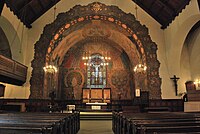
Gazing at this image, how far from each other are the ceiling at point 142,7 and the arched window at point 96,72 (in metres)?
6.48

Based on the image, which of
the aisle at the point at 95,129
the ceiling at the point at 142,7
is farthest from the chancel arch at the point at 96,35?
the aisle at the point at 95,129

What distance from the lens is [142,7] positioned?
14188mm

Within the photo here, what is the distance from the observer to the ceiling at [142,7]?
11.7m

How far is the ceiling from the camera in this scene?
11734 mm

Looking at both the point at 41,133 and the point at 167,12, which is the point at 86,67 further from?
the point at 41,133

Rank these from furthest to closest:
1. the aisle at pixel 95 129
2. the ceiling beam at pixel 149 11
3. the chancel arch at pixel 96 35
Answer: the ceiling beam at pixel 149 11 < the chancel arch at pixel 96 35 < the aisle at pixel 95 129

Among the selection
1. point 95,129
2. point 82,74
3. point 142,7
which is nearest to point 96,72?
point 82,74

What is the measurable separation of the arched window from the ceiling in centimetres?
648

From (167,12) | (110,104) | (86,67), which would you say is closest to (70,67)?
(86,67)

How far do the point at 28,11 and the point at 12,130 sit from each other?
492 inches

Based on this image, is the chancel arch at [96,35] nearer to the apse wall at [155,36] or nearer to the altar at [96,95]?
the apse wall at [155,36]

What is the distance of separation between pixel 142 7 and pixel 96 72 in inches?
302

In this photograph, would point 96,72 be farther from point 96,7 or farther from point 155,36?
point 155,36

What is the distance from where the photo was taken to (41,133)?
2.41 metres
